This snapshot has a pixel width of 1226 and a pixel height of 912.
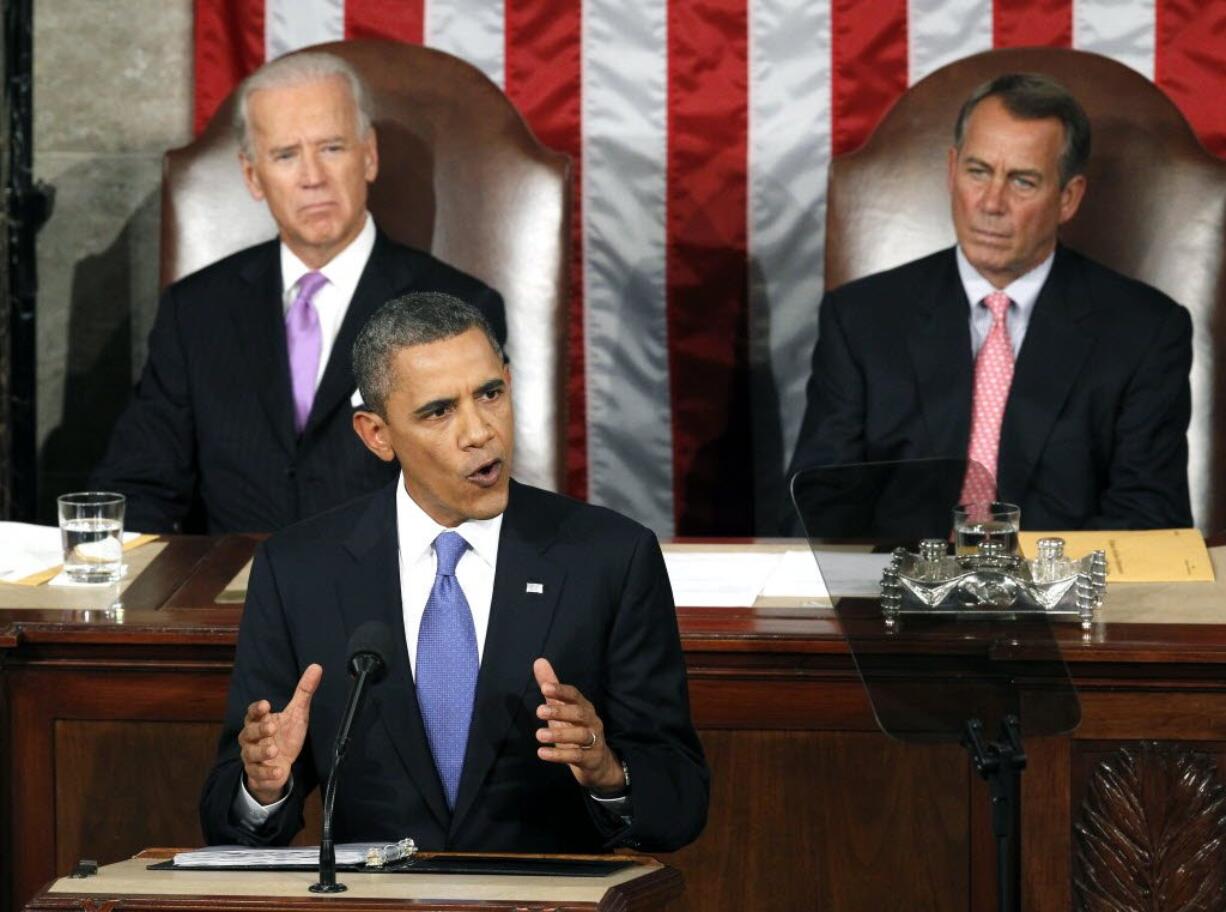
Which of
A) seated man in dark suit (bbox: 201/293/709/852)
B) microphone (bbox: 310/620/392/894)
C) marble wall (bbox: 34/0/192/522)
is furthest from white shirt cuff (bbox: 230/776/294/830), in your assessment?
marble wall (bbox: 34/0/192/522)

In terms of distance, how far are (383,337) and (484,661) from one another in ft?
1.39

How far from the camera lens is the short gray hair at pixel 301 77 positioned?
14.6 ft

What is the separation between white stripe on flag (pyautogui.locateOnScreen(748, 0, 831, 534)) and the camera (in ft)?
16.4

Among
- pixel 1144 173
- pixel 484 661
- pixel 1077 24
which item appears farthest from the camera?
pixel 1077 24

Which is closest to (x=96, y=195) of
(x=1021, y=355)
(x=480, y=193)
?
(x=480, y=193)

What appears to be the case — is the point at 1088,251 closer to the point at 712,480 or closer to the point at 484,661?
the point at 712,480

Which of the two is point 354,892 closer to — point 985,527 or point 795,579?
point 985,527

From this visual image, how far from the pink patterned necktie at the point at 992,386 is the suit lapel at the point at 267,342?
1318 millimetres

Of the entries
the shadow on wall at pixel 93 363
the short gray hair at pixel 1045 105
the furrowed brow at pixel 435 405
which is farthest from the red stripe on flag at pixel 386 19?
the furrowed brow at pixel 435 405

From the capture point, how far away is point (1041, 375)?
4.24 meters

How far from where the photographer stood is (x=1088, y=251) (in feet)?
15.1

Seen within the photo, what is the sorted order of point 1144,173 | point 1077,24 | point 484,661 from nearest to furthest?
point 484,661
point 1144,173
point 1077,24

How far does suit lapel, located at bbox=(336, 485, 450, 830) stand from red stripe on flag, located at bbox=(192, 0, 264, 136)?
2.44 m

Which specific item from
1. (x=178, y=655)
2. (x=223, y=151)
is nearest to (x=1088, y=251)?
(x=223, y=151)
